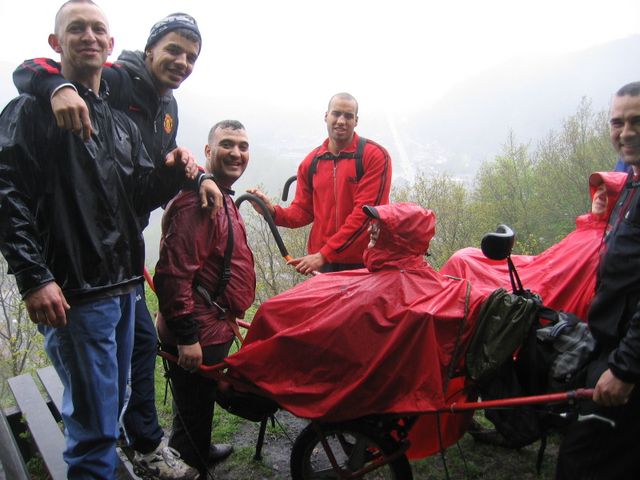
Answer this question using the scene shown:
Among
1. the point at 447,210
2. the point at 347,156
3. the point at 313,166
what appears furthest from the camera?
the point at 447,210

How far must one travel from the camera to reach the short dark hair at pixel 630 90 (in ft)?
7.34

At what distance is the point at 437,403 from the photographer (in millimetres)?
2367

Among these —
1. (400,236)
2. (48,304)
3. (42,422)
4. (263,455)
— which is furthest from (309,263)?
(42,422)

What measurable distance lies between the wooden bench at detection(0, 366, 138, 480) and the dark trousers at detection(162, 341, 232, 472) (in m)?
0.32

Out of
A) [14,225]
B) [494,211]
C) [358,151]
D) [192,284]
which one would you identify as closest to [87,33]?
[14,225]

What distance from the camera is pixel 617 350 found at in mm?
2029

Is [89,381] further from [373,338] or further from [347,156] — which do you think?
[347,156]

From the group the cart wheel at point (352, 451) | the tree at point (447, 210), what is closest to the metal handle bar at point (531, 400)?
the cart wheel at point (352, 451)

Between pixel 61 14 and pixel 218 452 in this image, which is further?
pixel 218 452

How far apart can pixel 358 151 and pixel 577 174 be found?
88.0 feet

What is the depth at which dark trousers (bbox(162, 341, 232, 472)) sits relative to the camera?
2.92 meters

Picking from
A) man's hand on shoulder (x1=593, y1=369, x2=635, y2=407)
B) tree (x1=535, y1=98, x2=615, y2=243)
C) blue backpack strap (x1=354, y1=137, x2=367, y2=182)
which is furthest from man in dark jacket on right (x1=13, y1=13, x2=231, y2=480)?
tree (x1=535, y1=98, x2=615, y2=243)

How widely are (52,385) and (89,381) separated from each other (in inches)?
89.1

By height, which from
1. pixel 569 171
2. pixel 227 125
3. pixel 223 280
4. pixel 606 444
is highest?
pixel 227 125
